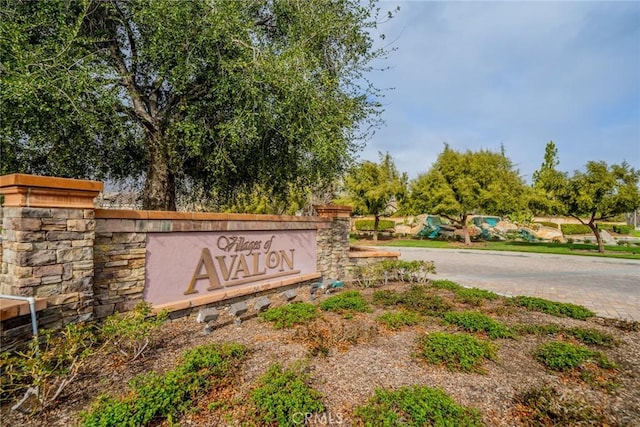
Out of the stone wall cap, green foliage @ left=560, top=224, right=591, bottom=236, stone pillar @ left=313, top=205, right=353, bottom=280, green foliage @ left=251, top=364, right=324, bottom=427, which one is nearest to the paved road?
stone pillar @ left=313, top=205, right=353, bottom=280

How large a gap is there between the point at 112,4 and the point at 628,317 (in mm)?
11875

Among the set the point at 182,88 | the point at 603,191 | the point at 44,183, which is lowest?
the point at 44,183

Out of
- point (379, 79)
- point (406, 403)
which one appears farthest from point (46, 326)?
point (379, 79)

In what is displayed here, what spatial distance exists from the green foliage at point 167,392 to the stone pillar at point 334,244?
4.78 meters

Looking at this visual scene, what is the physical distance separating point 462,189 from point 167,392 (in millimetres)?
21392

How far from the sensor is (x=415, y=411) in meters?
2.54

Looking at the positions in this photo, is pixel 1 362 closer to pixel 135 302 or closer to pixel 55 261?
pixel 55 261

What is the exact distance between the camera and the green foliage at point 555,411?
2.50 metres

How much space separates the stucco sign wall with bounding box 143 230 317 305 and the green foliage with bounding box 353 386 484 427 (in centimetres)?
343

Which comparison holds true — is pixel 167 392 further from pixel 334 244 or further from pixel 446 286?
pixel 446 286

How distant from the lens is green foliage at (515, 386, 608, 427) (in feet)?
8.19

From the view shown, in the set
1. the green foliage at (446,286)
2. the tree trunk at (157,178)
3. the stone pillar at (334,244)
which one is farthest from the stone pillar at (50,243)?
the green foliage at (446,286)

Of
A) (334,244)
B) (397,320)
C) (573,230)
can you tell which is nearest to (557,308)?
(397,320)

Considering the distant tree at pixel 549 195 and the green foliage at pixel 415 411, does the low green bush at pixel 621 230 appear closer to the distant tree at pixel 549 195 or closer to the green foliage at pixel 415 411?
the distant tree at pixel 549 195
